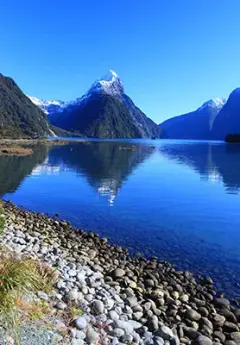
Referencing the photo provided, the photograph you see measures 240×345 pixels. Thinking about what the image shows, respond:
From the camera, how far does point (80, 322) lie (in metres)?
8.02

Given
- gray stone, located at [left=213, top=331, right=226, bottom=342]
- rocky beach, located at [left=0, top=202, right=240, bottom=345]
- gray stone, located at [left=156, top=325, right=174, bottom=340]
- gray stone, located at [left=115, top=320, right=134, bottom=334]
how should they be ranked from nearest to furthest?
rocky beach, located at [left=0, top=202, right=240, bottom=345] → gray stone, located at [left=115, top=320, right=134, bottom=334] → gray stone, located at [left=156, top=325, right=174, bottom=340] → gray stone, located at [left=213, top=331, right=226, bottom=342]

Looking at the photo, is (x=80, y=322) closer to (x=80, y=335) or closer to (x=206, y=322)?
(x=80, y=335)

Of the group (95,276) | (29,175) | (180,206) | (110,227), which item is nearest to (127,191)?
(180,206)

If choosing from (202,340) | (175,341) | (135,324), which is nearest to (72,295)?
(135,324)

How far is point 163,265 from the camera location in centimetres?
1541

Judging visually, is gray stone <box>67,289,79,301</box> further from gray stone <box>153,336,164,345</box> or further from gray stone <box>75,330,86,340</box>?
gray stone <box>153,336,164,345</box>

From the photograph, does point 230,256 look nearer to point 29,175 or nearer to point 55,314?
point 55,314

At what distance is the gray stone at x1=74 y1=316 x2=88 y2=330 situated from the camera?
25.9 feet

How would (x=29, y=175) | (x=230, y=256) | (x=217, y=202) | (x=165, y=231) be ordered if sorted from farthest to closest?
1. (x=29, y=175)
2. (x=217, y=202)
3. (x=165, y=231)
4. (x=230, y=256)

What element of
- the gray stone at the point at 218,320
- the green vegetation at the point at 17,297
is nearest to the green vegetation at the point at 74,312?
the green vegetation at the point at 17,297

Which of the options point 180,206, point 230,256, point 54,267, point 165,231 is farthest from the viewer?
point 180,206

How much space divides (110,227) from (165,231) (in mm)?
3401

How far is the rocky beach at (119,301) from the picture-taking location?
8023 millimetres

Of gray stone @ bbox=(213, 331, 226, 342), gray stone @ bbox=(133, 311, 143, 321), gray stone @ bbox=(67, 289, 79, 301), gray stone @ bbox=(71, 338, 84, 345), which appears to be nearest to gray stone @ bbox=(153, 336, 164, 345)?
gray stone @ bbox=(133, 311, 143, 321)
